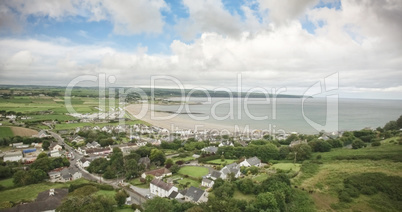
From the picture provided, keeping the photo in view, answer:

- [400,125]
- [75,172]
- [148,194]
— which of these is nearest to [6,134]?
[75,172]

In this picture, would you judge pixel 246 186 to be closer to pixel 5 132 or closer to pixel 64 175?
pixel 64 175

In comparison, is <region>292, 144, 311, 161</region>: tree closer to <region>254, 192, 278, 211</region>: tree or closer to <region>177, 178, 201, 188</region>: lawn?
<region>177, 178, 201, 188</region>: lawn

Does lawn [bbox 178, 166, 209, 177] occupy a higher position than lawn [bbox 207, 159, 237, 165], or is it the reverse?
lawn [bbox 207, 159, 237, 165]

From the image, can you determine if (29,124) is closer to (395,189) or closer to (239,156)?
(239,156)

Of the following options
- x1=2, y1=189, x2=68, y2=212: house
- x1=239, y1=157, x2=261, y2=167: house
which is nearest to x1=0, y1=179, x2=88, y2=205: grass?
x1=2, y1=189, x2=68, y2=212: house

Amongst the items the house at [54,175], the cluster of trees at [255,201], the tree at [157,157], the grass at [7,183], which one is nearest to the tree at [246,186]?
the cluster of trees at [255,201]

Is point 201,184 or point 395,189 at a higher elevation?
point 395,189
